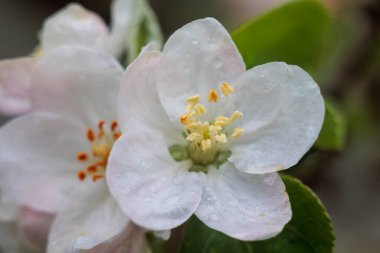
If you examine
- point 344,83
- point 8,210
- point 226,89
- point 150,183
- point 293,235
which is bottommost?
point 344,83

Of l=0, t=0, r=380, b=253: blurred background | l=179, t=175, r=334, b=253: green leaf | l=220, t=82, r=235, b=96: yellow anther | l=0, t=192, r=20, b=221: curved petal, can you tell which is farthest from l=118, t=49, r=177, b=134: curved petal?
l=0, t=0, r=380, b=253: blurred background

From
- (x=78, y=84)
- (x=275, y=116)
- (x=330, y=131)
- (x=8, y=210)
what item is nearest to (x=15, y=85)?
(x=78, y=84)

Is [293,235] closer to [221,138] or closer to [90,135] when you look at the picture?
[221,138]

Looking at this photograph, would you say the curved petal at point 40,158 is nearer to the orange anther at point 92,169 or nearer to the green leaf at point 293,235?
the orange anther at point 92,169

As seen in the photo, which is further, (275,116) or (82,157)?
(82,157)

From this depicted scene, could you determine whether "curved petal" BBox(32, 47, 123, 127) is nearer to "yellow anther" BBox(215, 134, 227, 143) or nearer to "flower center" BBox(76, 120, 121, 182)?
"flower center" BBox(76, 120, 121, 182)

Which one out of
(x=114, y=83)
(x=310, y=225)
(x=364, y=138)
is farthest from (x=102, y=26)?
(x=364, y=138)
